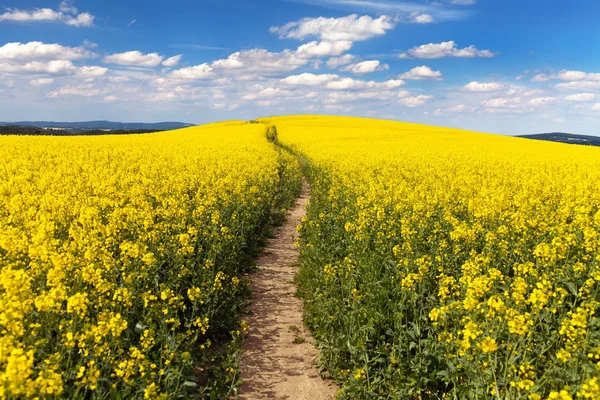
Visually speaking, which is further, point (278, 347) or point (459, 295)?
point (278, 347)

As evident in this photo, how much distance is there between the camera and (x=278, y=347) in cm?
597

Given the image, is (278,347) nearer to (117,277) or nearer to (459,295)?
(117,277)

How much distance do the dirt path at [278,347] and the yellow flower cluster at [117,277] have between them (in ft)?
1.78

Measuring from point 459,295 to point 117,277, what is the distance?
479 cm

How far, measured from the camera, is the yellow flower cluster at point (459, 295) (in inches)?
143

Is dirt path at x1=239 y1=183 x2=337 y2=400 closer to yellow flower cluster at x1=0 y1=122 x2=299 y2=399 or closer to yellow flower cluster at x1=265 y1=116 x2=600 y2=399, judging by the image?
yellow flower cluster at x1=265 y1=116 x2=600 y2=399

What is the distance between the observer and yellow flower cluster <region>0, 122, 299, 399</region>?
333 centimetres

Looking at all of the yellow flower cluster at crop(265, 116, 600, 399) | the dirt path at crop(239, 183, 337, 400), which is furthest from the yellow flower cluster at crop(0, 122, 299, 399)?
the yellow flower cluster at crop(265, 116, 600, 399)

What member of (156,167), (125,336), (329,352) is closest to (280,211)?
(156,167)

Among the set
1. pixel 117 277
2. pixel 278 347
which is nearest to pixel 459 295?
pixel 278 347

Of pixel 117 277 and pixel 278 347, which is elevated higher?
pixel 117 277

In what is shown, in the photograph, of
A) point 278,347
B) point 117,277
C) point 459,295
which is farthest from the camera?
point 278,347

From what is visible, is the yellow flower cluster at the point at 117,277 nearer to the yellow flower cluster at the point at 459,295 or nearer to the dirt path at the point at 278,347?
the dirt path at the point at 278,347

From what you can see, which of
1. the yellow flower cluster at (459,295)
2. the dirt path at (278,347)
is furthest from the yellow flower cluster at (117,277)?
the yellow flower cluster at (459,295)
